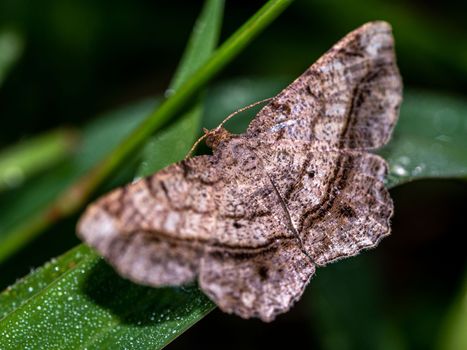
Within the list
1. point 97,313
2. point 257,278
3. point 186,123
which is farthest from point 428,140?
point 97,313

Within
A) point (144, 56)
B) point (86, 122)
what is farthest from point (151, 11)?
point (86, 122)

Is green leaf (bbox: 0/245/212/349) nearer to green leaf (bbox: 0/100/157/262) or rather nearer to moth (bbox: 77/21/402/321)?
moth (bbox: 77/21/402/321)

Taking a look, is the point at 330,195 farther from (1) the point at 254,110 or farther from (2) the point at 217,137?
(1) the point at 254,110

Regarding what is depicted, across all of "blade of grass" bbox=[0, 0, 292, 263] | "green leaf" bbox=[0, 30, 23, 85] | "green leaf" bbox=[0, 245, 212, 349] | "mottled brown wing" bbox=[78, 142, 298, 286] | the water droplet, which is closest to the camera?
"mottled brown wing" bbox=[78, 142, 298, 286]

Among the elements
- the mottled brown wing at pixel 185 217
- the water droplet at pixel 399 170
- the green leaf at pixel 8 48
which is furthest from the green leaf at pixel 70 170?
the water droplet at pixel 399 170

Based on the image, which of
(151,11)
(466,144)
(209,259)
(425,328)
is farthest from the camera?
(151,11)

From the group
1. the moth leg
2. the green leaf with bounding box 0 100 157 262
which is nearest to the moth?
the moth leg

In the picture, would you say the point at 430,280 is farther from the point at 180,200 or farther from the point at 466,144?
the point at 180,200
